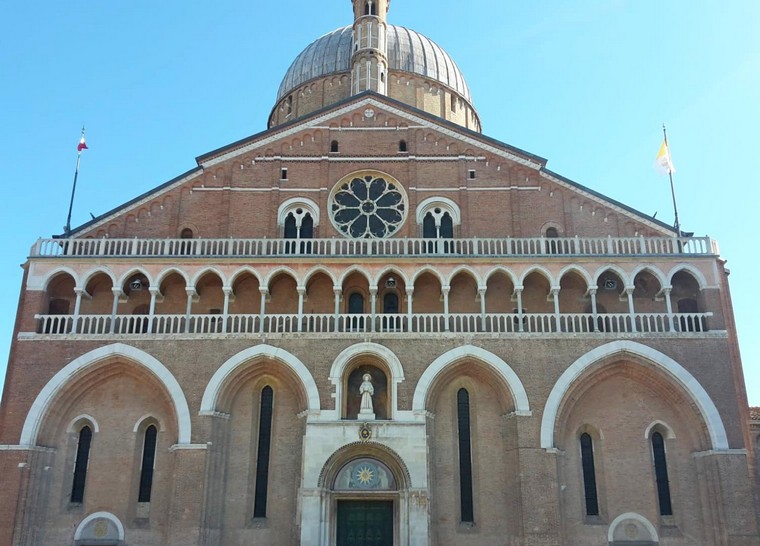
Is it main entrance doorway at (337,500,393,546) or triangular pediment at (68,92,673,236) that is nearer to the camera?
main entrance doorway at (337,500,393,546)

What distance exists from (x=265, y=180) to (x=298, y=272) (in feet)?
13.7

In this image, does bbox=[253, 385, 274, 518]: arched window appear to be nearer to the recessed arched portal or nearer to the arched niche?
the recessed arched portal

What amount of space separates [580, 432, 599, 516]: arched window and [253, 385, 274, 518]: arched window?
30.9 feet

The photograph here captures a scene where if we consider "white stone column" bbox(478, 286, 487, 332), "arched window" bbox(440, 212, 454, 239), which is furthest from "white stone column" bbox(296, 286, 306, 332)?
"white stone column" bbox(478, 286, 487, 332)

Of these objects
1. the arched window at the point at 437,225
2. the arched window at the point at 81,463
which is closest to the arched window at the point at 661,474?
the arched window at the point at 437,225

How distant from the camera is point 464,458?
2238 cm

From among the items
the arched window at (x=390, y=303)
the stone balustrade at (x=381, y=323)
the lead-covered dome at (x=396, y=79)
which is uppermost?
the lead-covered dome at (x=396, y=79)

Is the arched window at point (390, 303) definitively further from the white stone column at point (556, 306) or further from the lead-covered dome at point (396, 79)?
the lead-covered dome at point (396, 79)

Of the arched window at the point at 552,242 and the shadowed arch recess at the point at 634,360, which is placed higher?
the arched window at the point at 552,242

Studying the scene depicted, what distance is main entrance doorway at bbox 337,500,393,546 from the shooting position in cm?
2138

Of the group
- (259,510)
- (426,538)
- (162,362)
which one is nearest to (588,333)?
(426,538)

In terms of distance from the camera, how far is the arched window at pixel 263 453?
22172 mm

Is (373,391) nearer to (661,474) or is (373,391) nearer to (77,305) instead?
(661,474)

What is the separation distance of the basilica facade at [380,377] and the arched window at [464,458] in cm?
7
